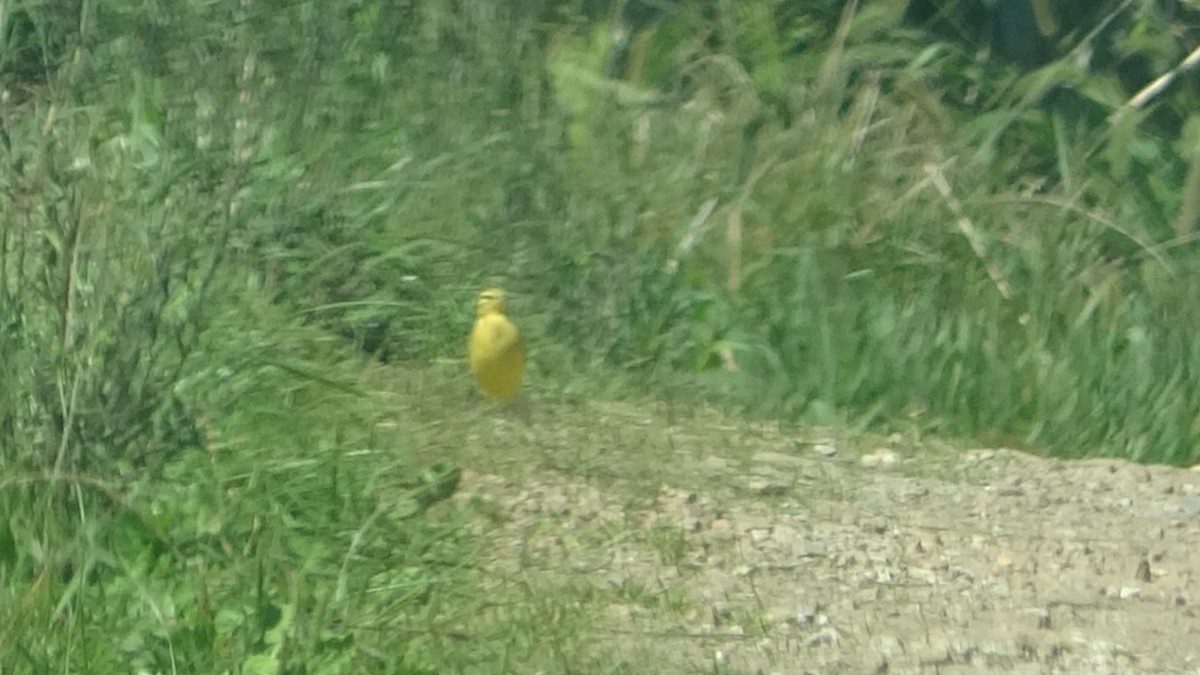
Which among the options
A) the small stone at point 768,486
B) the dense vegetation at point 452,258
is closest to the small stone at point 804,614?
the dense vegetation at point 452,258

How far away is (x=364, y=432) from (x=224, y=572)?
727 mm

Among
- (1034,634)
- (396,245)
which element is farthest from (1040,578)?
(396,245)

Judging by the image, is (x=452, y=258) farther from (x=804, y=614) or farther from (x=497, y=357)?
(x=804, y=614)

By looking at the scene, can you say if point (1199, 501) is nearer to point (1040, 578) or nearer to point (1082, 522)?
point (1082, 522)

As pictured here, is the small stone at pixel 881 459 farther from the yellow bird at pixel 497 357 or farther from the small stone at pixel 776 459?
the yellow bird at pixel 497 357

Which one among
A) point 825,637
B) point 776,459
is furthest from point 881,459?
point 825,637

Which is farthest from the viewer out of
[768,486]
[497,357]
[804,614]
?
[497,357]

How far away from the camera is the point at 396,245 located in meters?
5.75

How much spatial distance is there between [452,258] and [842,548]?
1666 mm

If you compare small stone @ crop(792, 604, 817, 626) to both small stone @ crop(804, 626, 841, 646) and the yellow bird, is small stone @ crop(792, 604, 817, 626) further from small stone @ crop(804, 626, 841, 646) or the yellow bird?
the yellow bird

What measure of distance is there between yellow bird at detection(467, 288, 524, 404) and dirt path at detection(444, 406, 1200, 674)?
0.28 feet

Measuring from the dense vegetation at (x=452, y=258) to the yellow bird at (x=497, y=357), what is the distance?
269 millimetres

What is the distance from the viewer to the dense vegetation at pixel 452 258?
4.06m

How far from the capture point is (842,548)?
464 cm
